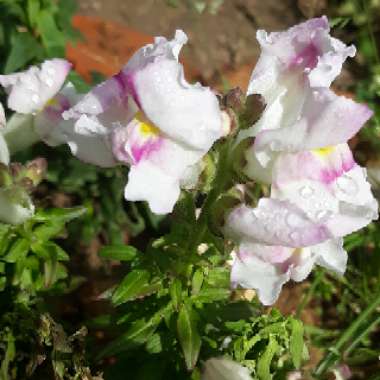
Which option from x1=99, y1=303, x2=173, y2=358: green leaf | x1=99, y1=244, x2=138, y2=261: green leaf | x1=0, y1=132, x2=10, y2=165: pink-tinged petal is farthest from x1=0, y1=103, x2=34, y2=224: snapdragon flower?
x1=99, y1=303, x2=173, y2=358: green leaf

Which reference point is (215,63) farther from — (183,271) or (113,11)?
(183,271)

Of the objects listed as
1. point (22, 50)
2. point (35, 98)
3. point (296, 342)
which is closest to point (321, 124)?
point (296, 342)

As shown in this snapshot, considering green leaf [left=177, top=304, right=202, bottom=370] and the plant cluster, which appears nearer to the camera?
the plant cluster

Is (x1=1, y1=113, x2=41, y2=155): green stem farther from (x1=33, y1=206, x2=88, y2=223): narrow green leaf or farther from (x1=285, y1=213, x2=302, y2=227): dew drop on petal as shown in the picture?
(x1=285, y1=213, x2=302, y2=227): dew drop on petal

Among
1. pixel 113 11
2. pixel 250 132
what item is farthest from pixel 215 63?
pixel 250 132

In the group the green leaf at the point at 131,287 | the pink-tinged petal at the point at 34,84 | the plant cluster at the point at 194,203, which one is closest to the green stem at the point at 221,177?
the plant cluster at the point at 194,203

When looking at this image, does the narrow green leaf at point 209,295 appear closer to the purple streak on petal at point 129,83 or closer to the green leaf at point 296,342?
the green leaf at point 296,342
